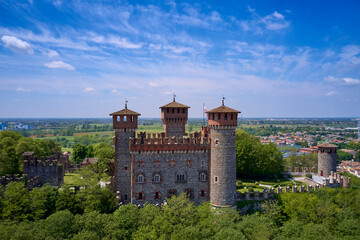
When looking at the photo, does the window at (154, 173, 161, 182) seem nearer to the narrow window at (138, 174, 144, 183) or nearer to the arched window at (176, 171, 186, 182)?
the narrow window at (138, 174, 144, 183)

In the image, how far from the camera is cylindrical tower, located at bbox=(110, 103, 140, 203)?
41.8 meters

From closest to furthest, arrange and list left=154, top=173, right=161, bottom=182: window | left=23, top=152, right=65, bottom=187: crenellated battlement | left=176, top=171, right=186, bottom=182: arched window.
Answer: left=154, top=173, right=161, bottom=182: window, left=176, top=171, right=186, bottom=182: arched window, left=23, top=152, right=65, bottom=187: crenellated battlement

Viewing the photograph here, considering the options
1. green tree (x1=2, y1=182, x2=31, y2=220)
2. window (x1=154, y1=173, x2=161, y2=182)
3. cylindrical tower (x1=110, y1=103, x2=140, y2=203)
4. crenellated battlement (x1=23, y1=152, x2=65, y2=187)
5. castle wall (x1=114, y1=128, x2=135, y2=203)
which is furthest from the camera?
crenellated battlement (x1=23, y1=152, x2=65, y2=187)

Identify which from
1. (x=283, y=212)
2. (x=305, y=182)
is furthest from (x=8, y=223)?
(x=305, y=182)

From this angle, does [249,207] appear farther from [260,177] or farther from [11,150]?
[11,150]

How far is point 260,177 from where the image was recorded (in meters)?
61.7

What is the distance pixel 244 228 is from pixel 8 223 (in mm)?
30661

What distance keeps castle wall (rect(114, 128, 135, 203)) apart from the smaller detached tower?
7261 mm

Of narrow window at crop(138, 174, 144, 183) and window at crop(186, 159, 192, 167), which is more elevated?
window at crop(186, 159, 192, 167)

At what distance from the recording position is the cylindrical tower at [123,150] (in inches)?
1645

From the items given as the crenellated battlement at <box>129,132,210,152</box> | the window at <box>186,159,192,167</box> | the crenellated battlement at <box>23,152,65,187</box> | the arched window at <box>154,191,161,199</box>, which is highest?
the crenellated battlement at <box>129,132,210,152</box>

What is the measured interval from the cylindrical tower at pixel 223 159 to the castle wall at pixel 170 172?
2318mm

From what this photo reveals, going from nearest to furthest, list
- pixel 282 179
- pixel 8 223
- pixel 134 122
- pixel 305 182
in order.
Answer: pixel 8 223 < pixel 134 122 < pixel 305 182 < pixel 282 179

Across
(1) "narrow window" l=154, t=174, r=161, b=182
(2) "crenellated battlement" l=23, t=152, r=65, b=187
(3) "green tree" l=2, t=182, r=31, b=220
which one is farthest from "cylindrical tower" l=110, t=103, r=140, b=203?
(2) "crenellated battlement" l=23, t=152, r=65, b=187
